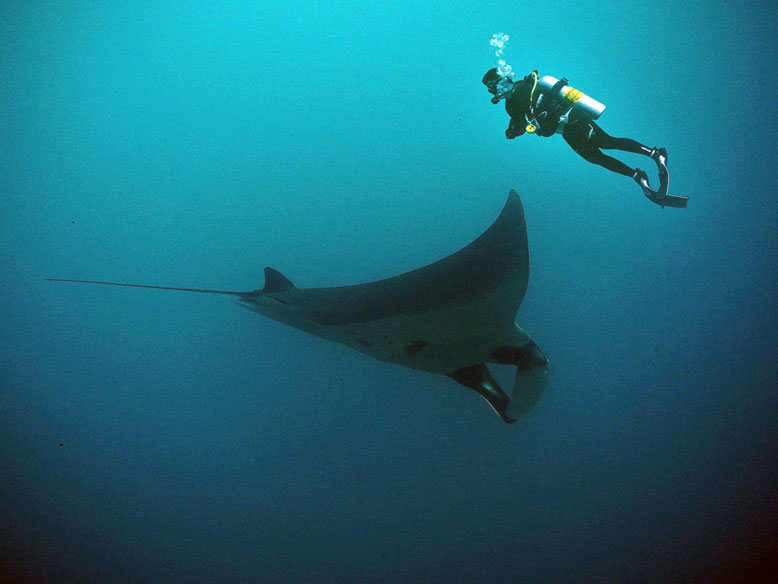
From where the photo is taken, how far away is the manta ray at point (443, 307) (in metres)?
2.10

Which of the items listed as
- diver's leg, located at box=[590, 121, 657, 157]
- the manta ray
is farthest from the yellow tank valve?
the manta ray

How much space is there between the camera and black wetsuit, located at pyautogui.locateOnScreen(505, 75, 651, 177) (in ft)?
8.24

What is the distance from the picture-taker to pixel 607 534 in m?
5.20

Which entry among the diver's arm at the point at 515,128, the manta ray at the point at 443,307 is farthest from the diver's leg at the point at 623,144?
the manta ray at the point at 443,307

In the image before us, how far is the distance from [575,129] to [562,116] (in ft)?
0.45

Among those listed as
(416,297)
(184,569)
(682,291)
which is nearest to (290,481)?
(184,569)

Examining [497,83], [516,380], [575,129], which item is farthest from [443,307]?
[497,83]

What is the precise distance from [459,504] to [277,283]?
14.0ft

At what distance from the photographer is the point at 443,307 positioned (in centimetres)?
213

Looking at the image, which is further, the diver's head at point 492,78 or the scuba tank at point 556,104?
the diver's head at point 492,78

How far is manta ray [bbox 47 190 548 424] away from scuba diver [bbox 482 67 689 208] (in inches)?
31.1

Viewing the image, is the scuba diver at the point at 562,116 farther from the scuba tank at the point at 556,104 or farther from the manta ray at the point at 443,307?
the manta ray at the point at 443,307

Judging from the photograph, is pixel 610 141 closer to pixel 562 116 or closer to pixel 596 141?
pixel 596 141

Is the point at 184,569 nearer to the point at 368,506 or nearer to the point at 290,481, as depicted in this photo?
the point at 290,481
